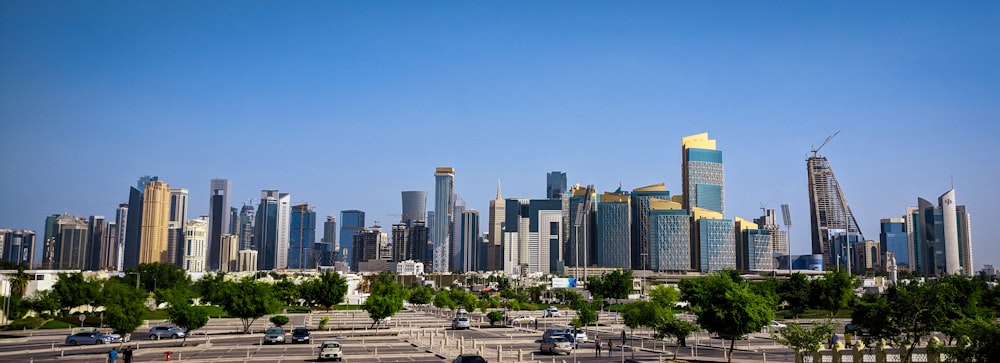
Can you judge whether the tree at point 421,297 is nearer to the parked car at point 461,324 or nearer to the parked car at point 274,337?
the parked car at point 461,324

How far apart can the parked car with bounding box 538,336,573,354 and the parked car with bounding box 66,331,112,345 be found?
30744 millimetres

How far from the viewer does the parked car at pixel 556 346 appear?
161 ft

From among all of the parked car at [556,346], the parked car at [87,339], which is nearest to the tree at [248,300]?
the parked car at [87,339]

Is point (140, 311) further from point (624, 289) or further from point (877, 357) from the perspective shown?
point (624, 289)

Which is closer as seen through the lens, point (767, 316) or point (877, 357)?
point (877, 357)

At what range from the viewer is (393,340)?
2392 inches

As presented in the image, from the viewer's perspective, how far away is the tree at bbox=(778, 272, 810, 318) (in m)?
101

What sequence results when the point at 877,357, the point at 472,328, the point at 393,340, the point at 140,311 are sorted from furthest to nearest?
the point at 472,328 < the point at 393,340 < the point at 140,311 < the point at 877,357

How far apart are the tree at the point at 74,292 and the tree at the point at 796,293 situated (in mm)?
77372

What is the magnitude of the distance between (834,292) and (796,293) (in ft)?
16.3

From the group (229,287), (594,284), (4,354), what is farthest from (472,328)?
(594,284)

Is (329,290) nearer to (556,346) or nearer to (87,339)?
(87,339)

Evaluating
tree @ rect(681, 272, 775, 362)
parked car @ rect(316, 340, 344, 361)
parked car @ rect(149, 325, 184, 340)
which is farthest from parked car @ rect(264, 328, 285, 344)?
tree @ rect(681, 272, 775, 362)

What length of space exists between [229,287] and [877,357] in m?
49.0
